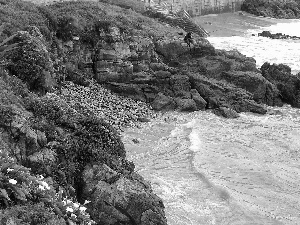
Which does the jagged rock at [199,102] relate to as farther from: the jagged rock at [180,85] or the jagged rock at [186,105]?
the jagged rock at [180,85]

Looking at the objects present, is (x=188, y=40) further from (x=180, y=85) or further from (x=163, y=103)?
(x=163, y=103)

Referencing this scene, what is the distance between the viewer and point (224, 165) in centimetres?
1603

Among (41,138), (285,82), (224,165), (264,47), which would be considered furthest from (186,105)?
(264,47)

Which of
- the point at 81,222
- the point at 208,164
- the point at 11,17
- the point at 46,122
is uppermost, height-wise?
the point at 11,17

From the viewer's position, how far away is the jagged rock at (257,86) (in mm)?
23609

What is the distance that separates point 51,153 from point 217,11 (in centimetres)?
4983

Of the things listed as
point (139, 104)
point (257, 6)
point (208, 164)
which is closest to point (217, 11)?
point (257, 6)

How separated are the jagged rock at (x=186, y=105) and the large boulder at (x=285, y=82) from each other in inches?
233

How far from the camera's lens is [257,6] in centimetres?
5959

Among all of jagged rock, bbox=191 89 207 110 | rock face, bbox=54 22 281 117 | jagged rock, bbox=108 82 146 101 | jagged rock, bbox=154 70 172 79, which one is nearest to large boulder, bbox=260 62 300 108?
rock face, bbox=54 22 281 117

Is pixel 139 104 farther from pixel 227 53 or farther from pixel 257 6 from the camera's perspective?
pixel 257 6

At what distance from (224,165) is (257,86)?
8.92 metres

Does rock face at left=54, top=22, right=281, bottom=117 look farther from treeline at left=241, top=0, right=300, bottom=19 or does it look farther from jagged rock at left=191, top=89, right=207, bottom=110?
treeline at left=241, top=0, right=300, bottom=19

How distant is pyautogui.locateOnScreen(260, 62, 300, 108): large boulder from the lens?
2402 cm
